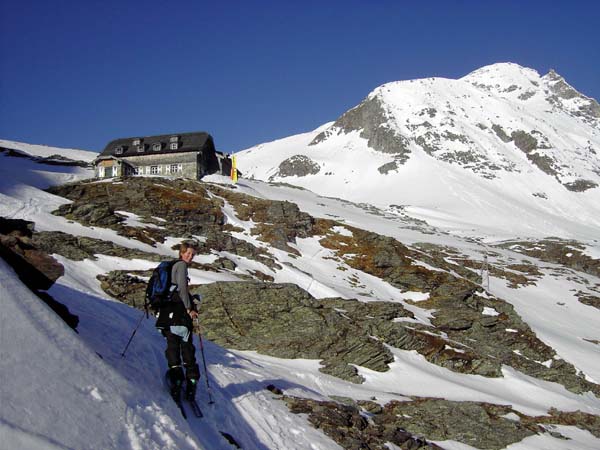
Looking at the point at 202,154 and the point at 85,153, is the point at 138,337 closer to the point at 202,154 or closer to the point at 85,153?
the point at 202,154

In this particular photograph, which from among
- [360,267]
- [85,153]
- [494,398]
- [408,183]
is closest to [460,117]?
[408,183]

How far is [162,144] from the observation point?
74.6m

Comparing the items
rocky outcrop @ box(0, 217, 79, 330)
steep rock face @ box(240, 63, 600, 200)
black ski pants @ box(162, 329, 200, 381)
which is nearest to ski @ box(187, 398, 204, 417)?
black ski pants @ box(162, 329, 200, 381)

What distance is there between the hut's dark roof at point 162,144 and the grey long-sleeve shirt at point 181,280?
65.4 metres

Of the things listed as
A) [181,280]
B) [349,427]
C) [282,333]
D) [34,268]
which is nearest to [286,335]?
[282,333]

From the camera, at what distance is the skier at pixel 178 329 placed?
904cm

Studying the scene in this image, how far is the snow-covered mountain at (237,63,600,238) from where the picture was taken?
124750 mm

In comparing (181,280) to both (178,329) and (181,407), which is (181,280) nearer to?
(178,329)

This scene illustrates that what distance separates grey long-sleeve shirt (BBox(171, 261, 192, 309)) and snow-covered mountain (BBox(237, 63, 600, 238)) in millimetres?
95592

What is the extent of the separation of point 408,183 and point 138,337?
464ft

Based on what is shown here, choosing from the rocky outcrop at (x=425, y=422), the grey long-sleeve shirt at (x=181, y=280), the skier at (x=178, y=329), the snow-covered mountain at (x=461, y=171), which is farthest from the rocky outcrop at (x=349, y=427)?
the snow-covered mountain at (x=461, y=171)

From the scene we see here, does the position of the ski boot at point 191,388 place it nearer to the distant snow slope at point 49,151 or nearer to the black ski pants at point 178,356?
the black ski pants at point 178,356

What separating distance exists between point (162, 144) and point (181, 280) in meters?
69.1

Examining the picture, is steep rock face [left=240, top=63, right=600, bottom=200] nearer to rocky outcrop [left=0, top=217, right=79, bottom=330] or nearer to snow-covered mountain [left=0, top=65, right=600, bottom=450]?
snow-covered mountain [left=0, top=65, right=600, bottom=450]
